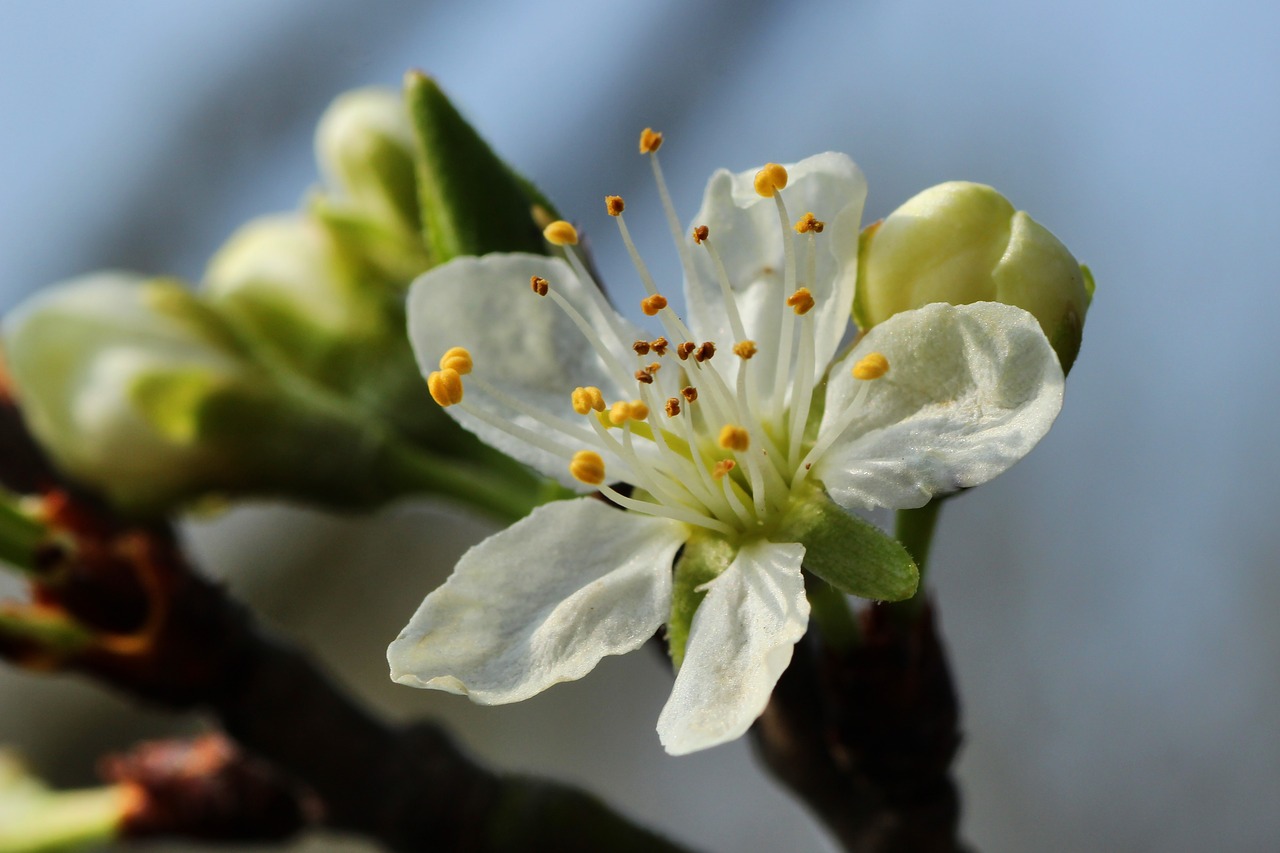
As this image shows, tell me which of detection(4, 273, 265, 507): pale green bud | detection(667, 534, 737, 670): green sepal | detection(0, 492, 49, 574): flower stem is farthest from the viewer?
detection(4, 273, 265, 507): pale green bud

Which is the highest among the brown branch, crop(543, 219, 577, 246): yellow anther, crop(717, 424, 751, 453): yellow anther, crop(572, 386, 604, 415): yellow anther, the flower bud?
crop(543, 219, 577, 246): yellow anther

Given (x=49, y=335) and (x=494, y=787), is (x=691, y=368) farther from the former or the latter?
(x=49, y=335)

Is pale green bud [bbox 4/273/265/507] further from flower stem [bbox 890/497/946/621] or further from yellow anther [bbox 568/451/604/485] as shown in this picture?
flower stem [bbox 890/497/946/621]

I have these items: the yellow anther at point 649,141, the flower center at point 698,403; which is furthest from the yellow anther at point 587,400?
the yellow anther at point 649,141

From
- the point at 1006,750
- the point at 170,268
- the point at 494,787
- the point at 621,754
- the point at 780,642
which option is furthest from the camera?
the point at 621,754

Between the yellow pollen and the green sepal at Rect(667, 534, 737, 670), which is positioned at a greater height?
the yellow pollen

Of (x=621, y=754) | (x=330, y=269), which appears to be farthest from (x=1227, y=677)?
(x=330, y=269)

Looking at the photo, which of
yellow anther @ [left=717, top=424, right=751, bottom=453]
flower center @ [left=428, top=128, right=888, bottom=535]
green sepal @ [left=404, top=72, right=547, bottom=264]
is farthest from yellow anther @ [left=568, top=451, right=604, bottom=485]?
green sepal @ [left=404, top=72, right=547, bottom=264]
